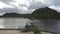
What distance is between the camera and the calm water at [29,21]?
3.62m

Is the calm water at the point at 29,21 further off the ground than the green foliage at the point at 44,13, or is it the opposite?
the green foliage at the point at 44,13

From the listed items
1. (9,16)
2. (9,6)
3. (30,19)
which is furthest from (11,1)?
(30,19)

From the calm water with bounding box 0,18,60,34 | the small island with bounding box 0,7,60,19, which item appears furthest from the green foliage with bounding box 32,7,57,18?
the calm water with bounding box 0,18,60,34

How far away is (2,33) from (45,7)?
1.12m

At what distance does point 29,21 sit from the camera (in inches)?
142

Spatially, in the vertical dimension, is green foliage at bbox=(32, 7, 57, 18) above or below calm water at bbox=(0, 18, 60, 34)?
above

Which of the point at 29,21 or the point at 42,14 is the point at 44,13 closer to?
the point at 42,14

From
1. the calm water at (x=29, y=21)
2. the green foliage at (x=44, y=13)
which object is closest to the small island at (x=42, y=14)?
the green foliage at (x=44, y=13)

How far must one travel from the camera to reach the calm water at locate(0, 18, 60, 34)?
3.62 meters

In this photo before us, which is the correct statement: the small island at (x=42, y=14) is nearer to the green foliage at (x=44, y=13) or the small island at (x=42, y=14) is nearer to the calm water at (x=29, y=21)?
the green foliage at (x=44, y=13)

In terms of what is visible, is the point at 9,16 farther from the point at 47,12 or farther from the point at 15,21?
the point at 47,12

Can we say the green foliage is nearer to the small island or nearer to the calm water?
the small island

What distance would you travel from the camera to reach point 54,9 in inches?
141

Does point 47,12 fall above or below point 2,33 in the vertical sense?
above
